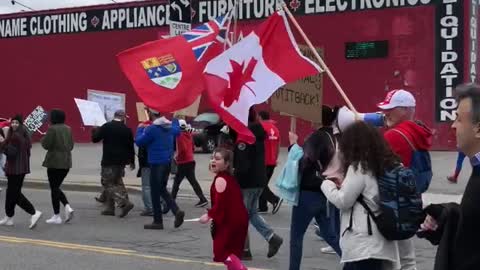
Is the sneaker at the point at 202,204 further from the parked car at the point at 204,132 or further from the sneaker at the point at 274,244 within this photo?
the parked car at the point at 204,132

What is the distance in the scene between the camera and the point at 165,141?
34.7 ft

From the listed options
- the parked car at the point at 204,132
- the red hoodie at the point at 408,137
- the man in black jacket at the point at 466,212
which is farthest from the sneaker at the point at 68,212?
the parked car at the point at 204,132

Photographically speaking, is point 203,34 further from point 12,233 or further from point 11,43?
point 11,43

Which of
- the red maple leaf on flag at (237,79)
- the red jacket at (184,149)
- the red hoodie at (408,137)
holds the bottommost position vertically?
the red jacket at (184,149)

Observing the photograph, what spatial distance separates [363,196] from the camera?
186 inches

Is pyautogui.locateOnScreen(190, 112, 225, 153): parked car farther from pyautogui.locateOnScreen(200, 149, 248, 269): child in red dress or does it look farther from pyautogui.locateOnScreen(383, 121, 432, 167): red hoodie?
pyautogui.locateOnScreen(383, 121, 432, 167): red hoodie

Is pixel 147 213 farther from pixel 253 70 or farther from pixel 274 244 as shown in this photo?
pixel 253 70

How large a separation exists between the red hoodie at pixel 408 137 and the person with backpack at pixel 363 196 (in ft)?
2.16

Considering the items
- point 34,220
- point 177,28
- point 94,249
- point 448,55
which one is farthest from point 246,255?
point 448,55

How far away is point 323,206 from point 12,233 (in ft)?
16.4

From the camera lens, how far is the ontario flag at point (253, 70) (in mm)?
6785

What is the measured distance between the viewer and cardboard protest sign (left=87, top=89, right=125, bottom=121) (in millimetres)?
12703


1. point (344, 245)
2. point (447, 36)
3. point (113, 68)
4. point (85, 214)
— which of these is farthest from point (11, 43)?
point (344, 245)

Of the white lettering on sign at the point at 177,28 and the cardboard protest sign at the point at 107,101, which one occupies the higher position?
the white lettering on sign at the point at 177,28
